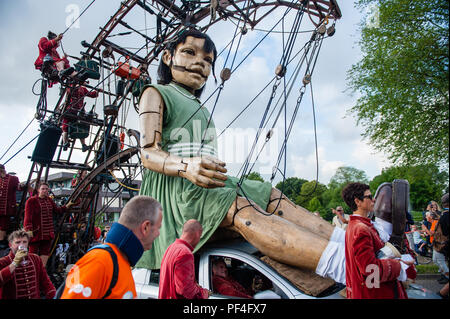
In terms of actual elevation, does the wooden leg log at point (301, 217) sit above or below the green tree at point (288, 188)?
below

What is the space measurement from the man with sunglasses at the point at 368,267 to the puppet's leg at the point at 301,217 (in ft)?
1.99

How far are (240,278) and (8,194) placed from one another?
425 centimetres

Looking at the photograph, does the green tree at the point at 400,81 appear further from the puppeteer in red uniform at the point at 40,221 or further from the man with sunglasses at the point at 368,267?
the puppeteer in red uniform at the point at 40,221

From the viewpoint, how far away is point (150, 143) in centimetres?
239

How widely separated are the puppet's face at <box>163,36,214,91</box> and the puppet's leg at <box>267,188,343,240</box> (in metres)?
1.36

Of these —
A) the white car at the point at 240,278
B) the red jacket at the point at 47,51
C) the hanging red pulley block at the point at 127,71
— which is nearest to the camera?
the white car at the point at 240,278

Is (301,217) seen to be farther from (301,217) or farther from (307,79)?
(307,79)

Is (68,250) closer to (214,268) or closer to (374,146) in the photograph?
(214,268)

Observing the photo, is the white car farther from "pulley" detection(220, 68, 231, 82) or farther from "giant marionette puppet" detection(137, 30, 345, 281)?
"pulley" detection(220, 68, 231, 82)

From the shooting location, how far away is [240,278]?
276 centimetres

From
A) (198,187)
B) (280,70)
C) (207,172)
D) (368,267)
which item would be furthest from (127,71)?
(368,267)

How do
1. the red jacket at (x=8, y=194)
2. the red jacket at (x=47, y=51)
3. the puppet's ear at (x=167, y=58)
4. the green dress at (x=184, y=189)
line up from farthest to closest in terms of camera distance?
the red jacket at (x=47, y=51), the red jacket at (x=8, y=194), the puppet's ear at (x=167, y=58), the green dress at (x=184, y=189)

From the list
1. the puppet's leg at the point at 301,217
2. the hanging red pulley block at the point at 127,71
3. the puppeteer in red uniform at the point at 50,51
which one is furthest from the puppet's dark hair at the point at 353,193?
the puppeteer in red uniform at the point at 50,51

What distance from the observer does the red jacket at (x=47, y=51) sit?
228 inches
